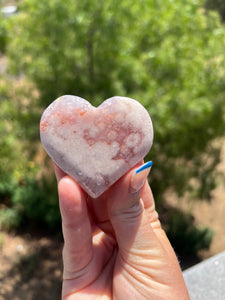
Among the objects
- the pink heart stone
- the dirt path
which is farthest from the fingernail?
the dirt path

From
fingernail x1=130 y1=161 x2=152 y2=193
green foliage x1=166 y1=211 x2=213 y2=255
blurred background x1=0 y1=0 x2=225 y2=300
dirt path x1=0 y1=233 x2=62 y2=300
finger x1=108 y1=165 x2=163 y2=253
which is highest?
fingernail x1=130 y1=161 x2=152 y2=193

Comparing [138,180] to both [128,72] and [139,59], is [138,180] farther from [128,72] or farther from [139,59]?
[139,59]

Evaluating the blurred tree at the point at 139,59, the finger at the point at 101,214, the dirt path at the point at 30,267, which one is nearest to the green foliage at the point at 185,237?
the blurred tree at the point at 139,59

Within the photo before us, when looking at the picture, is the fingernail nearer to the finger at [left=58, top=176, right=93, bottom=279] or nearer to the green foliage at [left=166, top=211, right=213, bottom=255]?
the finger at [left=58, top=176, right=93, bottom=279]

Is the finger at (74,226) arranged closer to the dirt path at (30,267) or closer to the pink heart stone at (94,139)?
the pink heart stone at (94,139)

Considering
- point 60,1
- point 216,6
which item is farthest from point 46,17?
point 216,6
